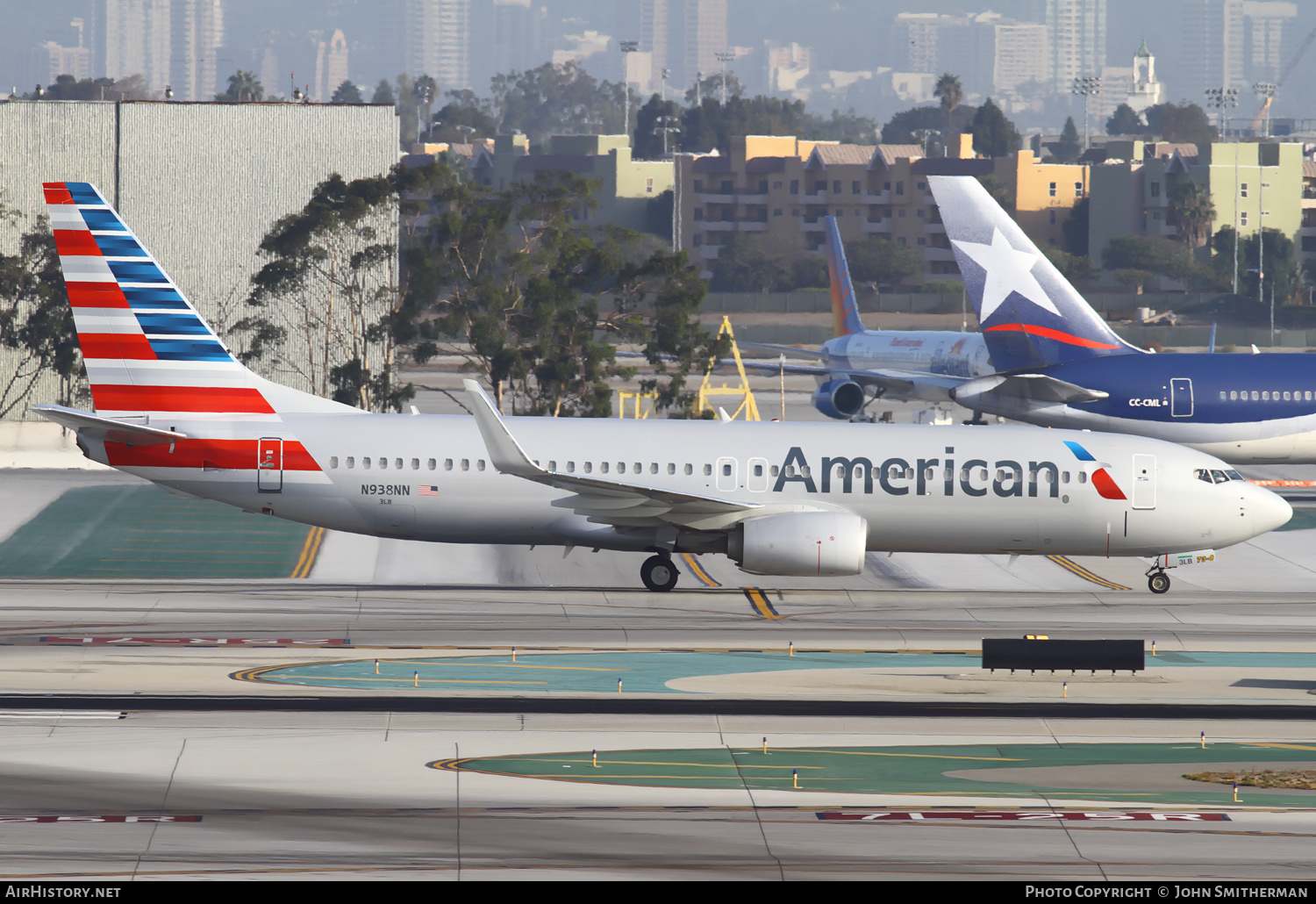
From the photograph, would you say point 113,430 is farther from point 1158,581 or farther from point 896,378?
point 896,378

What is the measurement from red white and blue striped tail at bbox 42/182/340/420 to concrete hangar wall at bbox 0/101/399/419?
1738 inches

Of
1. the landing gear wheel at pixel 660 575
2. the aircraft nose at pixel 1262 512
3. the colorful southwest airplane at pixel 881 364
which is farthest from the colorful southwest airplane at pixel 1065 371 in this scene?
the colorful southwest airplane at pixel 881 364

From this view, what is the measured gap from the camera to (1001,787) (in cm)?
2019

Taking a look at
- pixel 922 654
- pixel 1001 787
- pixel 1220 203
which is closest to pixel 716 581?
pixel 922 654

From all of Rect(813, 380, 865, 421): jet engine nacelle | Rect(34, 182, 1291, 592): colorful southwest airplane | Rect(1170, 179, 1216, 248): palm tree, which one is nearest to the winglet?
Rect(34, 182, 1291, 592): colorful southwest airplane

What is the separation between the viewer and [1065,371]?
5091cm

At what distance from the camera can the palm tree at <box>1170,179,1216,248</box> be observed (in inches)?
7323

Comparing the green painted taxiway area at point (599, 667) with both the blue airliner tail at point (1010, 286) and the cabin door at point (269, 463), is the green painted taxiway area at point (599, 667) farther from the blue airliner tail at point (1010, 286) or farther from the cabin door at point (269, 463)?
the blue airliner tail at point (1010, 286)

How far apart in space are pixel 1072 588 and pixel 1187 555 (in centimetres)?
270

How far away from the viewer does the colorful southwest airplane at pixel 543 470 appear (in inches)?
1358

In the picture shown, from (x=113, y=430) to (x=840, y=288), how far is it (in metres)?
55.3

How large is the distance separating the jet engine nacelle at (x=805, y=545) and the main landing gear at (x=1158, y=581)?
780 centimetres

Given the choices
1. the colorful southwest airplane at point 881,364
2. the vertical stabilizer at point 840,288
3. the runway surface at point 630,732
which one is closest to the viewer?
the runway surface at point 630,732
